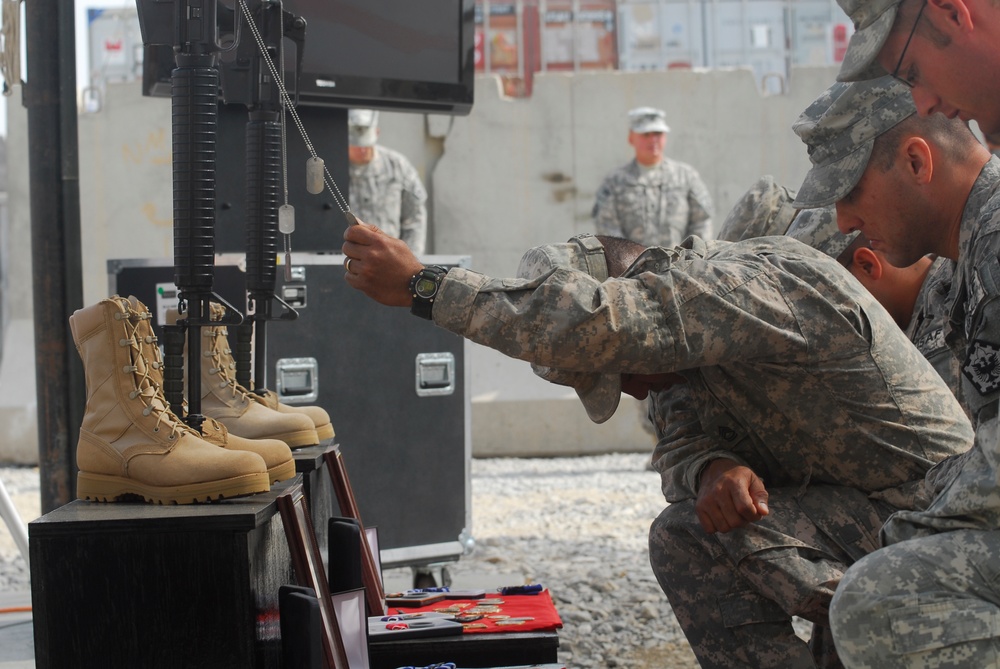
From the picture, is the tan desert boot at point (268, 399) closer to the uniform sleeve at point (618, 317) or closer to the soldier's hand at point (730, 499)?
the uniform sleeve at point (618, 317)

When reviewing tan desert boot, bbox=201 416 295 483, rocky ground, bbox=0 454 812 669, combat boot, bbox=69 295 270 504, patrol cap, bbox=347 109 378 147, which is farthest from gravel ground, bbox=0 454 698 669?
patrol cap, bbox=347 109 378 147

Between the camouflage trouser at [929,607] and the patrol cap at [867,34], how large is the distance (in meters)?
0.74

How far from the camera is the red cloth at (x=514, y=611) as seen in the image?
2.50m

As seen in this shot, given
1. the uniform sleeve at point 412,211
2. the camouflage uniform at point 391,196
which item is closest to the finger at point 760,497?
the camouflage uniform at point 391,196

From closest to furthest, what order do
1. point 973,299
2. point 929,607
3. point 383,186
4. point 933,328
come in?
point 929,607, point 973,299, point 933,328, point 383,186

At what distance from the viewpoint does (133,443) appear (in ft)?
6.66

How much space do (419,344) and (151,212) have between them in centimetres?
495

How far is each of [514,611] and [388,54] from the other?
1.98 metres

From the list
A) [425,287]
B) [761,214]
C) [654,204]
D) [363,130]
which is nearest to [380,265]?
[425,287]

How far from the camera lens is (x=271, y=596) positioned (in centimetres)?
205

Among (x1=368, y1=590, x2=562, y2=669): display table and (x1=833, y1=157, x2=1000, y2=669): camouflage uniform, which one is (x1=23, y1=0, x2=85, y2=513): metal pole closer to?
(x1=368, y1=590, x2=562, y2=669): display table

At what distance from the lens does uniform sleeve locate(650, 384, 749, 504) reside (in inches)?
98.2

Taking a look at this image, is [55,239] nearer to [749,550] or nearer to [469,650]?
[469,650]

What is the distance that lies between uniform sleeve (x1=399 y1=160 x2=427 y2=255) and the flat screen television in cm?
372
